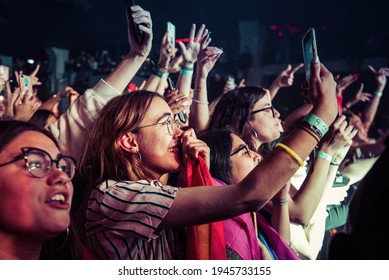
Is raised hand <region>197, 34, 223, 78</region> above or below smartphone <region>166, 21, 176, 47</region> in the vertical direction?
below

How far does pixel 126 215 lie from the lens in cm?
104

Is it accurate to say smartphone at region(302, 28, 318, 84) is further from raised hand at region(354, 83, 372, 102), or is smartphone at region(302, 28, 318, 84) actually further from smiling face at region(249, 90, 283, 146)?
raised hand at region(354, 83, 372, 102)

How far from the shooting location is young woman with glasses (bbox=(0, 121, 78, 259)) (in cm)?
101

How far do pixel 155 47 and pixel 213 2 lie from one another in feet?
0.89

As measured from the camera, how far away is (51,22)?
6.08ft

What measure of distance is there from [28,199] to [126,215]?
22 cm

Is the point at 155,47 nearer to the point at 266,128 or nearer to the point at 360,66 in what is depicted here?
the point at 266,128

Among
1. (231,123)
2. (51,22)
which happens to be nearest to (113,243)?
(231,123)

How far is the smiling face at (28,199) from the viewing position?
101 cm

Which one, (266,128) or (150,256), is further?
(266,128)

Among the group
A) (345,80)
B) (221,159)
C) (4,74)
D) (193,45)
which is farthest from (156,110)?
(4,74)

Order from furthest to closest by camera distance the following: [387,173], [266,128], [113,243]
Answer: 1. [266,128]
2. [113,243]
3. [387,173]

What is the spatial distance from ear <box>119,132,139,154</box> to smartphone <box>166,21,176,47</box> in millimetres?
570

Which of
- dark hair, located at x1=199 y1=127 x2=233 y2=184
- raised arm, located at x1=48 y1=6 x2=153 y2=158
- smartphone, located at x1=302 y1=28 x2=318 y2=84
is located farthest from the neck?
smartphone, located at x1=302 y1=28 x2=318 y2=84
